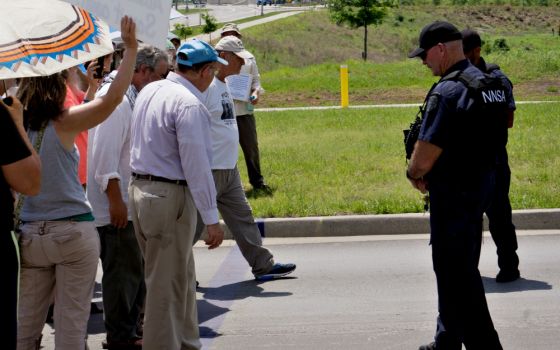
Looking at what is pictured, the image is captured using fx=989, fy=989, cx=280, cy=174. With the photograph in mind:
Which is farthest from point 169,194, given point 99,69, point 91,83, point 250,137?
point 250,137

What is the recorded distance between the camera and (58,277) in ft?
16.3

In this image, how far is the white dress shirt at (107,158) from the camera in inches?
233

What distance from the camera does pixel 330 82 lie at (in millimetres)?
28828

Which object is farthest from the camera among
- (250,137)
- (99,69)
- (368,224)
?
(250,137)

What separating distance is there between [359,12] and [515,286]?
153ft

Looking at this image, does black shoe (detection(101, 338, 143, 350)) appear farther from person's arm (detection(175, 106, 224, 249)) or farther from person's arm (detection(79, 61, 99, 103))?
person's arm (detection(79, 61, 99, 103))

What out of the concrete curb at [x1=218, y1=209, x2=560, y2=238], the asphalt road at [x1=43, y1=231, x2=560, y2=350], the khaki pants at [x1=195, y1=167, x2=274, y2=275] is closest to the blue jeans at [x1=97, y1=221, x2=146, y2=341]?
the asphalt road at [x1=43, y1=231, x2=560, y2=350]

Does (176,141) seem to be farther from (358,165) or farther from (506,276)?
(358,165)

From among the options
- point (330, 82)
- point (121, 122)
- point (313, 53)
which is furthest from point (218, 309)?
point (313, 53)

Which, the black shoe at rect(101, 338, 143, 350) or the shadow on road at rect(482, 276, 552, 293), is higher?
the black shoe at rect(101, 338, 143, 350)

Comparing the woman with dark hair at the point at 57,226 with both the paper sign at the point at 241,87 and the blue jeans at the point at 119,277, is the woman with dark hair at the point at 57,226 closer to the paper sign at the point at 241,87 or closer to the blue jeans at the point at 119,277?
the blue jeans at the point at 119,277

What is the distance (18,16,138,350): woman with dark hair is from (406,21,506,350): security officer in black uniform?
5.55 ft

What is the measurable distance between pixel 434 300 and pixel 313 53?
5188 cm

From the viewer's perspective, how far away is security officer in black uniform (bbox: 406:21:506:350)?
17.4 feet
